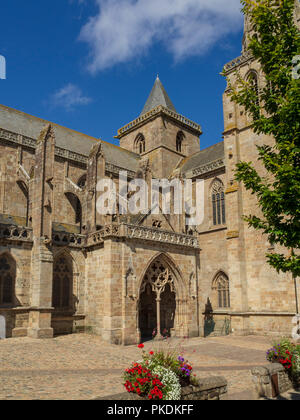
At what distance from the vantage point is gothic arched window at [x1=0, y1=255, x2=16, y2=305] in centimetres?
1712

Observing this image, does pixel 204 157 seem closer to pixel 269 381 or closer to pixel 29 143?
pixel 29 143

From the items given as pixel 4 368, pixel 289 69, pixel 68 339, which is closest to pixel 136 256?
pixel 68 339

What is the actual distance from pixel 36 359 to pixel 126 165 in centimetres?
2177

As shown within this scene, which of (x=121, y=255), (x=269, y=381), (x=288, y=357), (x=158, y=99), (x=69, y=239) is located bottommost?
(x=269, y=381)

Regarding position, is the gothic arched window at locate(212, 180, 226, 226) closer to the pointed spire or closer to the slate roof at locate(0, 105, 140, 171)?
the slate roof at locate(0, 105, 140, 171)

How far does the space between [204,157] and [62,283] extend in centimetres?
1737

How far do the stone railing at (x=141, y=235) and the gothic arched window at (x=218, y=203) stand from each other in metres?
4.49

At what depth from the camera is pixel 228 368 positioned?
436 inches

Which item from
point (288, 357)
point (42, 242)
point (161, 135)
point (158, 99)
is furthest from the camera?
point (158, 99)

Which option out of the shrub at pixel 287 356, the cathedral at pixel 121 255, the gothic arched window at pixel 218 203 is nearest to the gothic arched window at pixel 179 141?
the cathedral at pixel 121 255

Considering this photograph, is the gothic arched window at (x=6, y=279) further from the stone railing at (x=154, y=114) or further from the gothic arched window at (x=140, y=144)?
the stone railing at (x=154, y=114)

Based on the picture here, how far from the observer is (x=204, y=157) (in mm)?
31219

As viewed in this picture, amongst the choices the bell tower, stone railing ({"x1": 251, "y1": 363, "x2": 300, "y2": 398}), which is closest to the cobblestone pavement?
stone railing ({"x1": 251, "y1": 363, "x2": 300, "y2": 398})

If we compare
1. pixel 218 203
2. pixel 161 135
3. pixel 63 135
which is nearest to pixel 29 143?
pixel 63 135
